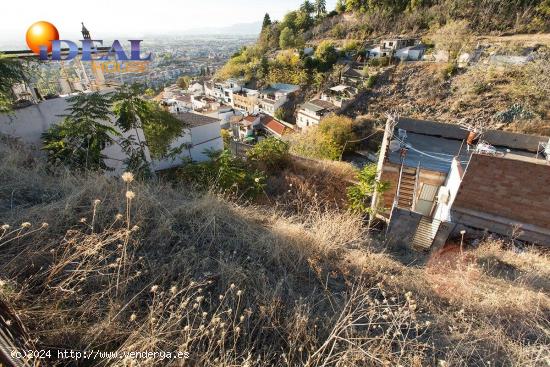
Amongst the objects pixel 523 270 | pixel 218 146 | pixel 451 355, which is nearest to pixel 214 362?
pixel 451 355

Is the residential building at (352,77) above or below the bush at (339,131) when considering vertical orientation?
above

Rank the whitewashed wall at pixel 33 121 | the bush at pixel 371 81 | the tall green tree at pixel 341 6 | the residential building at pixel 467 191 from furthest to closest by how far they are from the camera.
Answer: the tall green tree at pixel 341 6, the bush at pixel 371 81, the whitewashed wall at pixel 33 121, the residential building at pixel 467 191

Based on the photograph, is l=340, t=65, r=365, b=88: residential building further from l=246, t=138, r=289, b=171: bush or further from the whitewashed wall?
the whitewashed wall

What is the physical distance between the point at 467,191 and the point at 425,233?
1.58 metres

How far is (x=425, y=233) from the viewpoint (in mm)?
6984

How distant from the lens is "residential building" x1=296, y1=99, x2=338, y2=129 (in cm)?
2633

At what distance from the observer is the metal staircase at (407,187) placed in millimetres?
7863

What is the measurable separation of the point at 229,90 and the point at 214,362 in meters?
39.2

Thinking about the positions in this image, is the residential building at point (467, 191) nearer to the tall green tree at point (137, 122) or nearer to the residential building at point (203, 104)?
the tall green tree at point (137, 122)

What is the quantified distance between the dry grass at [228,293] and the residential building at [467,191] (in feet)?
9.79

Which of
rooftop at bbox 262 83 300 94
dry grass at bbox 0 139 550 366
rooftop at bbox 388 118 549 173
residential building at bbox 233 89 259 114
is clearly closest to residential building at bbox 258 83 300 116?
rooftop at bbox 262 83 300 94

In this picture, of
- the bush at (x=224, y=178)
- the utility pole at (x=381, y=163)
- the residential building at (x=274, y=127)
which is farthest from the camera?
the residential building at (x=274, y=127)

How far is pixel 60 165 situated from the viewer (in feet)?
16.7

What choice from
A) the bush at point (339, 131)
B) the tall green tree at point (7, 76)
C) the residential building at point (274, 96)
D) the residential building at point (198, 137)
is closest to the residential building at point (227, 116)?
the residential building at point (274, 96)
